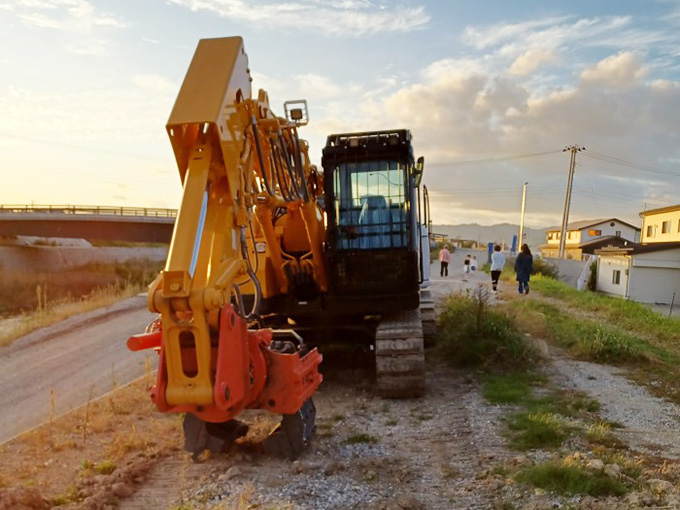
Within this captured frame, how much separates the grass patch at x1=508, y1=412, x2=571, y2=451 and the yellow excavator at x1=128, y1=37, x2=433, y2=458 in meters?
1.80

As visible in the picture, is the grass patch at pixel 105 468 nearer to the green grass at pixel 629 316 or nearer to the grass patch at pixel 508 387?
the grass patch at pixel 508 387

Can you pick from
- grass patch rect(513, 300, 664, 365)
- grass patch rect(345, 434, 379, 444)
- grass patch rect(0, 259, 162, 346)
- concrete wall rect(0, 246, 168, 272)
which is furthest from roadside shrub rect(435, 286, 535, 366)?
concrete wall rect(0, 246, 168, 272)

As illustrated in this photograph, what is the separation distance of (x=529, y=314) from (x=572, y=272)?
2453 cm

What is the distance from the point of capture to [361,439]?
22.2 feet

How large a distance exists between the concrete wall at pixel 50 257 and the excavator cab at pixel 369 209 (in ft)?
109

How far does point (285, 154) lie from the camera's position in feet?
23.3

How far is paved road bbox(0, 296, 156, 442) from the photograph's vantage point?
378 inches

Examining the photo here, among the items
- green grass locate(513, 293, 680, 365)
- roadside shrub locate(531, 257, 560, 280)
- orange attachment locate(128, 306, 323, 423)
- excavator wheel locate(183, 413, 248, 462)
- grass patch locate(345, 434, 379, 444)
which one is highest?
roadside shrub locate(531, 257, 560, 280)

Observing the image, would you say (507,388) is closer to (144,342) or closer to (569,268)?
(144,342)

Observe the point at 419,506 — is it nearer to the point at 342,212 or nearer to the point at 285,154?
the point at 285,154

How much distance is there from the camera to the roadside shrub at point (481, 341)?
1033 centimetres

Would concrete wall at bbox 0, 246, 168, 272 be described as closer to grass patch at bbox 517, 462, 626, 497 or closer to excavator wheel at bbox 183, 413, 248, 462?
excavator wheel at bbox 183, 413, 248, 462

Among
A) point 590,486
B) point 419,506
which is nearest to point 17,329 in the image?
point 419,506

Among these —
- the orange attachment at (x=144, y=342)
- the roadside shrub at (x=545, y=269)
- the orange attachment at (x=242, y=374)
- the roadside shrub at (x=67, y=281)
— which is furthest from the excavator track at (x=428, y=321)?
the roadside shrub at (x=545, y=269)
